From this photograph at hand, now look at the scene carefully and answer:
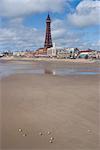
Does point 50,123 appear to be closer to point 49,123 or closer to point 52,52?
point 49,123

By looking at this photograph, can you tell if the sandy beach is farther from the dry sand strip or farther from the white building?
the white building

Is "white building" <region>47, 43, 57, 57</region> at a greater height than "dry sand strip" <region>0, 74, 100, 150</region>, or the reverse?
"white building" <region>47, 43, 57, 57</region>

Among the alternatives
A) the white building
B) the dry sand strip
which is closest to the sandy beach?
the dry sand strip

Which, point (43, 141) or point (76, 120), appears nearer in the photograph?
point (43, 141)

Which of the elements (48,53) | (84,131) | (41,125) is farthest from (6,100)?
(48,53)

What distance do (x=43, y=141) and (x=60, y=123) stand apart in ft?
4.00

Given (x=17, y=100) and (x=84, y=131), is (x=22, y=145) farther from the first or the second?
(x=17, y=100)

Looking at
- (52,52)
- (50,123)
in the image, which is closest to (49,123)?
(50,123)

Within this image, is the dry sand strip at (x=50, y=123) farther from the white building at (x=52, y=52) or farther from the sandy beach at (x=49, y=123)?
the white building at (x=52, y=52)

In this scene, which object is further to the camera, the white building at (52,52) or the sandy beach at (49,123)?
the white building at (52,52)

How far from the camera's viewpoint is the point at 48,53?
108 meters

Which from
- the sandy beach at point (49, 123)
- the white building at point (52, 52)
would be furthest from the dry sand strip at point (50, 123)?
the white building at point (52, 52)

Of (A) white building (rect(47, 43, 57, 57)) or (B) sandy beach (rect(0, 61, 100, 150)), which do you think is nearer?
(B) sandy beach (rect(0, 61, 100, 150))

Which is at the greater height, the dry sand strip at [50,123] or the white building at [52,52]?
the white building at [52,52]
